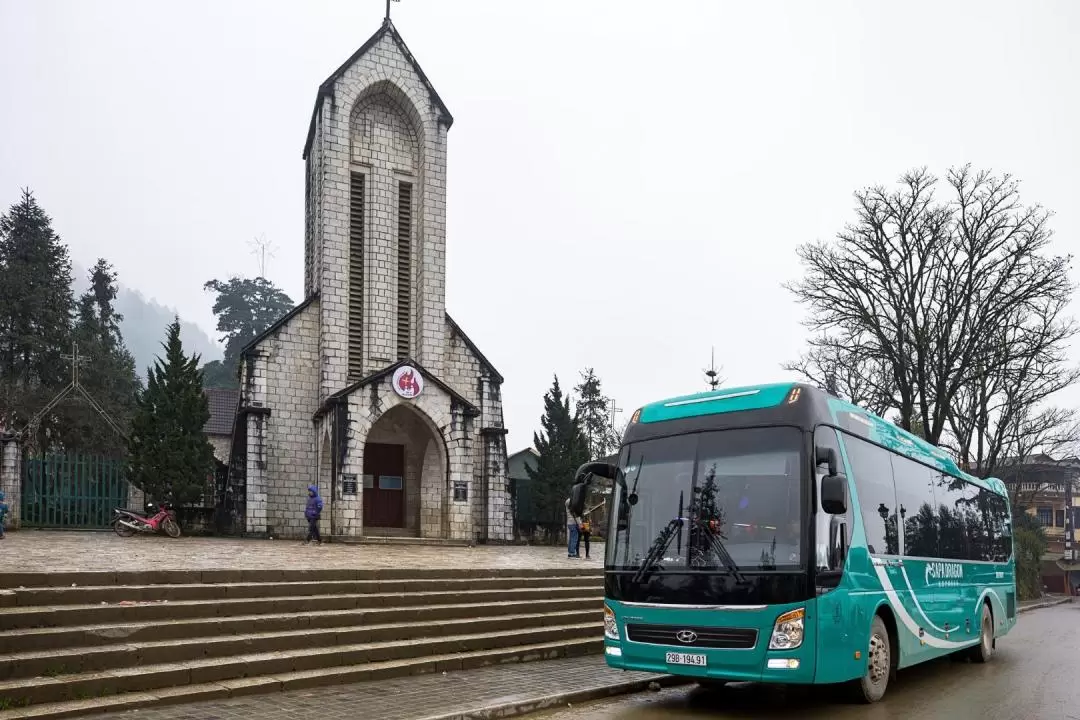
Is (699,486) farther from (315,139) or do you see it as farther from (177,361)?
(315,139)

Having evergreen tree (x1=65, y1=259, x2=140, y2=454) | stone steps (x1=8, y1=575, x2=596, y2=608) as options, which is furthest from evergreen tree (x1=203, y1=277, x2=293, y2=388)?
stone steps (x1=8, y1=575, x2=596, y2=608)

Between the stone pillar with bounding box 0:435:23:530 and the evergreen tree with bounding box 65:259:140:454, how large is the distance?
1037 cm

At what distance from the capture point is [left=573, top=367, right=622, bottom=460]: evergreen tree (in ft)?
179

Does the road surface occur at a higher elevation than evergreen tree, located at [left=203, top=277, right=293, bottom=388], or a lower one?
lower

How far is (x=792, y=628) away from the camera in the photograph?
322 inches

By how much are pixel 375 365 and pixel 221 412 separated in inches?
795

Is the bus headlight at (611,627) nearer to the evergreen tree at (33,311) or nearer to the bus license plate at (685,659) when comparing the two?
the bus license plate at (685,659)

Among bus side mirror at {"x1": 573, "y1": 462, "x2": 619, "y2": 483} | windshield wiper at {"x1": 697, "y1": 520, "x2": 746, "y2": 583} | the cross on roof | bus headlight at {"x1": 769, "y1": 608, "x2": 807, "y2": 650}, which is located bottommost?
bus headlight at {"x1": 769, "y1": 608, "x2": 807, "y2": 650}

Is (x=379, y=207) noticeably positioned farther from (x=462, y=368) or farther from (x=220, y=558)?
(x=220, y=558)

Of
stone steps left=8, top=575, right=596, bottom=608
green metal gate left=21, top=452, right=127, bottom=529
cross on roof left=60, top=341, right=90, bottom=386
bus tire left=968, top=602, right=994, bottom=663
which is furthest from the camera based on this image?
cross on roof left=60, top=341, right=90, bottom=386

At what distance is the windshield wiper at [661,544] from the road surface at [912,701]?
4.46 feet

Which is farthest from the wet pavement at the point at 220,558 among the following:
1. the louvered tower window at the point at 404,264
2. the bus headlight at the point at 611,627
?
the louvered tower window at the point at 404,264

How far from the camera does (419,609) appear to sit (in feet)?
41.1

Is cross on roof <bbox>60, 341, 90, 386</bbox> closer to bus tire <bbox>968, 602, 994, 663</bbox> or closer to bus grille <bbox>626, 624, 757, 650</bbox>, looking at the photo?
bus grille <bbox>626, 624, 757, 650</bbox>
